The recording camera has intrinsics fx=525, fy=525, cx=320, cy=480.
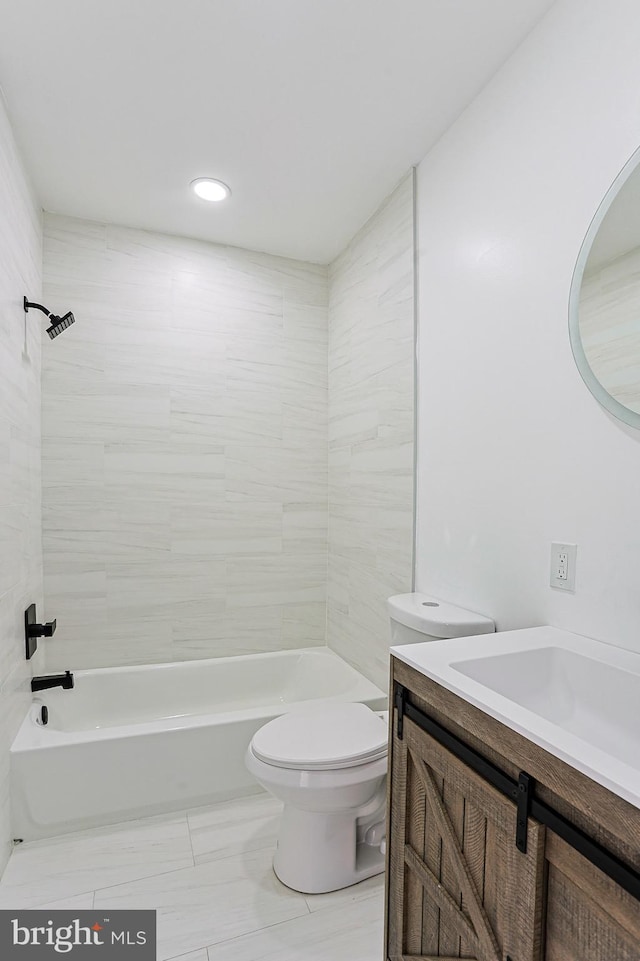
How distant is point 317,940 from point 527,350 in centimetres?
178

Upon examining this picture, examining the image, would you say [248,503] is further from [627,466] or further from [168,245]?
[627,466]

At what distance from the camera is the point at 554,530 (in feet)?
4.71

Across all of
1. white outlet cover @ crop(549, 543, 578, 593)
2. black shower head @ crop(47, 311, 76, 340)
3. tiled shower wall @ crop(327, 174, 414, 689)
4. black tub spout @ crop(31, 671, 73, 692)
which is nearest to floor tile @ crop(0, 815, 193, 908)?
black tub spout @ crop(31, 671, 73, 692)

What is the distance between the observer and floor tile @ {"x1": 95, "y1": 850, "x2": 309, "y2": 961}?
58.2 inches

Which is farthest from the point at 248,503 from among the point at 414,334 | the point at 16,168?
the point at 16,168

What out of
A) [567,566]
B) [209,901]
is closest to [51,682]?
[209,901]

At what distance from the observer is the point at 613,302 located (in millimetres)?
1259

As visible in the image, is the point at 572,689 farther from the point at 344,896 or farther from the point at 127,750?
the point at 127,750

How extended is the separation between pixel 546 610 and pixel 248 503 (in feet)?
5.70

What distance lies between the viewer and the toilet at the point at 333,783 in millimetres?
1583

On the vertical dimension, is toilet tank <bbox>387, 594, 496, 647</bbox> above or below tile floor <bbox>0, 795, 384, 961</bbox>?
above

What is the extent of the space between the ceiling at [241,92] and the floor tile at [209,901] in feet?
8.45

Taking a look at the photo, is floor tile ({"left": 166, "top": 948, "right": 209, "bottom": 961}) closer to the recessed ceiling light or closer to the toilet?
the toilet

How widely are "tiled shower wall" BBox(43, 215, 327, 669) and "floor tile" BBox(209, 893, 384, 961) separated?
140 centimetres
